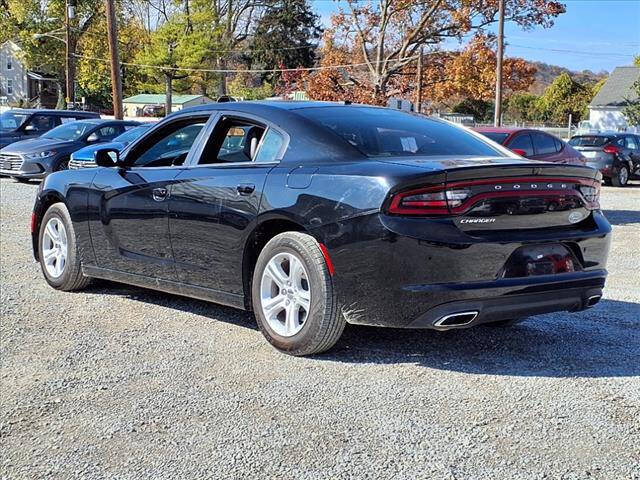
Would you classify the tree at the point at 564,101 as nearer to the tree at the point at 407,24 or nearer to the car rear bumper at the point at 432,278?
the tree at the point at 407,24

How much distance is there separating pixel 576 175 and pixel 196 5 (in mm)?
57631

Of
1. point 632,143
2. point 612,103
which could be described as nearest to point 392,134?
point 632,143

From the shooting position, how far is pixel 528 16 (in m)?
34.1

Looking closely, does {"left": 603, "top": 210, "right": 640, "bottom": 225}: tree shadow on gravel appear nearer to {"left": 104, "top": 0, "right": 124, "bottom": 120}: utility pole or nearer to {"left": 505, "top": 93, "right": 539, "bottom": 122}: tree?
{"left": 104, "top": 0, "right": 124, "bottom": 120}: utility pole

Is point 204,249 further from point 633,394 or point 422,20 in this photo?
point 422,20

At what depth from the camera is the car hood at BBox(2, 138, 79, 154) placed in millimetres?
18312

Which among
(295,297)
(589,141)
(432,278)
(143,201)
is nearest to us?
(432,278)

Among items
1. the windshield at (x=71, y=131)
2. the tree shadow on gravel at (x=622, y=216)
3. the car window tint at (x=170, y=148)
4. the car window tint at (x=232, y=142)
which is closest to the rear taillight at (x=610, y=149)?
the tree shadow on gravel at (x=622, y=216)

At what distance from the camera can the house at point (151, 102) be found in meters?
79.8

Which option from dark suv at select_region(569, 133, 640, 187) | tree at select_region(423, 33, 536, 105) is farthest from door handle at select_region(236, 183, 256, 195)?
tree at select_region(423, 33, 536, 105)

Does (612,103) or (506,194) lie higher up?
(612,103)

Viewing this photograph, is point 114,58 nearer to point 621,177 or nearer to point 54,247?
point 621,177

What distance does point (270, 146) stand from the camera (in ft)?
16.9

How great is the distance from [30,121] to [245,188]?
19315mm
